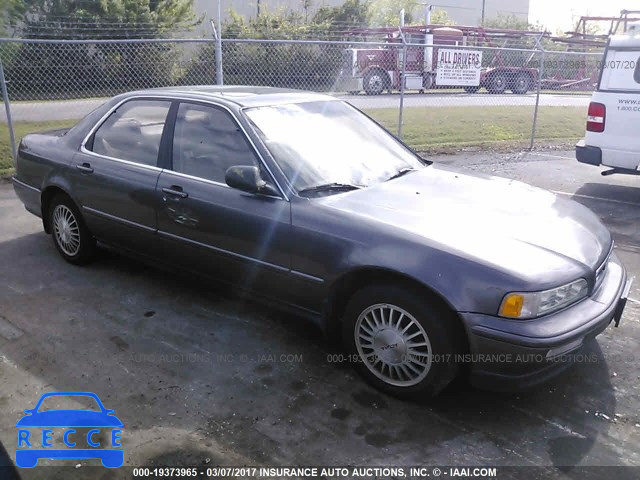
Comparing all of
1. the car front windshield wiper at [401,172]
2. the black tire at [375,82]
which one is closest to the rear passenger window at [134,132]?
the car front windshield wiper at [401,172]

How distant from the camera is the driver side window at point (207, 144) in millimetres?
3772

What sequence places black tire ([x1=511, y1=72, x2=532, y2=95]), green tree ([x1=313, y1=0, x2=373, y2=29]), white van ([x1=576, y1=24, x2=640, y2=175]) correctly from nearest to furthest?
white van ([x1=576, y1=24, x2=640, y2=175]) < black tire ([x1=511, y1=72, x2=532, y2=95]) < green tree ([x1=313, y1=0, x2=373, y2=29])

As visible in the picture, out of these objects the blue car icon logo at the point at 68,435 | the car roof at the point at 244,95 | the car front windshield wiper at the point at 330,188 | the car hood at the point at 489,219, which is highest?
the car roof at the point at 244,95

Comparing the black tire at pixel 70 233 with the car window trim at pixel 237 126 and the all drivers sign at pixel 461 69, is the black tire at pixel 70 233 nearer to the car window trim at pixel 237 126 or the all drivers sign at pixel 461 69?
the car window trim at pixel 237 126

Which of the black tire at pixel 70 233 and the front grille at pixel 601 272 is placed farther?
the black tire at pixel 70 233

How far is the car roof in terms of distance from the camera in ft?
13.2

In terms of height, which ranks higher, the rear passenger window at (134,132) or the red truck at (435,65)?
the red truck at (435,65)

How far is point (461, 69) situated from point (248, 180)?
15.7 m

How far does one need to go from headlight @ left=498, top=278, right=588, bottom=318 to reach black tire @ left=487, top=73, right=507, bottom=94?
62.3 ft

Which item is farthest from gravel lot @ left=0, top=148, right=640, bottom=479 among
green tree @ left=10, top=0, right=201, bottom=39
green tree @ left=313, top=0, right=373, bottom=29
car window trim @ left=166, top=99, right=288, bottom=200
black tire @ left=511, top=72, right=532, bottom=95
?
green tree @ left=313, top=0, right=373, bottom=29

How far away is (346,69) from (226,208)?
41.4 feet

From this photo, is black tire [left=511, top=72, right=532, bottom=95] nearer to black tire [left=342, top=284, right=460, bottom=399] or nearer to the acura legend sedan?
the acura legend sedan

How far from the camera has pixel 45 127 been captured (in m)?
10.9

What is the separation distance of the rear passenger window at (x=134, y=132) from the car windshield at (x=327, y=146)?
0.85m
